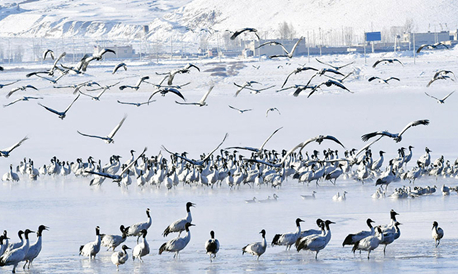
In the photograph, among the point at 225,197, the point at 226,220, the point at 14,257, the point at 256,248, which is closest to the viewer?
the point at 14,257

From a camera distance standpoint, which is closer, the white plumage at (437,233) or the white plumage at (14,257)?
the white plumage at (14,257)

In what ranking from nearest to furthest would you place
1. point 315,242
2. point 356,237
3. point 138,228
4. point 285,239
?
point 315,242 < point 356,237 < point 285,239 < point 138,228

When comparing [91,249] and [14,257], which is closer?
[14,257]

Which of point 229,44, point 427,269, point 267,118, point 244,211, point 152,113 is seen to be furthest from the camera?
point 229,44

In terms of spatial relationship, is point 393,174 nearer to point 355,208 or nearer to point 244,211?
point 355,208

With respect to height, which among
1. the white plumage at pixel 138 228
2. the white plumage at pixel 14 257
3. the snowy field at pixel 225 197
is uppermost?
the white plumage at pixel 14 257

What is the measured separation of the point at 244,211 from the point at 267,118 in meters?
24.9

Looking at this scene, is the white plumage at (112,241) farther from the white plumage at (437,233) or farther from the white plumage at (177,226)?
the white plumage at (437,233)

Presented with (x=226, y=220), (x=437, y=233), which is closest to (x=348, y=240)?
(x=437, y=233)

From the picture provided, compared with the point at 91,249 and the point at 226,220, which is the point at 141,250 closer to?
the point at 91,249

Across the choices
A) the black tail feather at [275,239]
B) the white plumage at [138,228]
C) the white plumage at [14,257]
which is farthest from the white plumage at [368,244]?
the white plumage at [14,257]

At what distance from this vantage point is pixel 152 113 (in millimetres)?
49188

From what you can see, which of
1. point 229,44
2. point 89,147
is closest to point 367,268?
point 89,147

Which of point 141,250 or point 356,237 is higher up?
point 141,250
